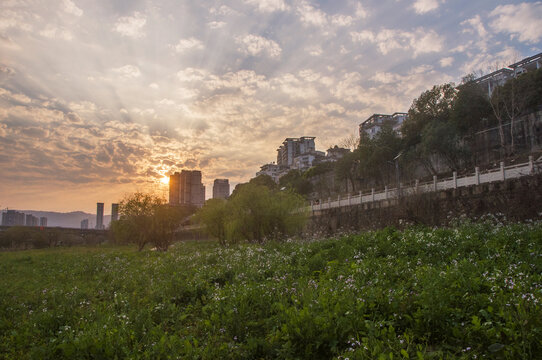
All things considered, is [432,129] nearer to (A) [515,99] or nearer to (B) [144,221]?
(A) [515,99]

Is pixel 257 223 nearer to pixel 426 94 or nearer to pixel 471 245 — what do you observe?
pixel 471 245

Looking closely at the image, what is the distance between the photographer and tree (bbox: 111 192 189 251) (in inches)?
1400

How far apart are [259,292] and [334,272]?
2075mm

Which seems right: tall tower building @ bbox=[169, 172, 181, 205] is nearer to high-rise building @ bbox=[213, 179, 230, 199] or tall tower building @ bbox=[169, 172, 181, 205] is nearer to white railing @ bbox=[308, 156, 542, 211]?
high-rise building @ bbox=[213, 179, 230, 199]

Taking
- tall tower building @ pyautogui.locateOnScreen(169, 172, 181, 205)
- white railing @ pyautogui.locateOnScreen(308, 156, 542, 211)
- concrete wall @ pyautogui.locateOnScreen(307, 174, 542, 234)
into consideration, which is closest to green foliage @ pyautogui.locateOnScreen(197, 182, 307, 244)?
concrete wall @ pyautogui.locateOnScreen(307, 174, 542, 234)

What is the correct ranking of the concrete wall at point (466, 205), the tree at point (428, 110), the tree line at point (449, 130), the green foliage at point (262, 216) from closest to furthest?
the concrete wall at point (466, 205)
the green foliage at point (262, 216)
the tree line at point (449, 130)
the tree at point (428, 110)

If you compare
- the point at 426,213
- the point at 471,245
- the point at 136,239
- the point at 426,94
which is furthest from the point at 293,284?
the point at 426,94

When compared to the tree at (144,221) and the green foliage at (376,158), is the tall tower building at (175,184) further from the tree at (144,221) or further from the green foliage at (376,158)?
the tree at (144,221)

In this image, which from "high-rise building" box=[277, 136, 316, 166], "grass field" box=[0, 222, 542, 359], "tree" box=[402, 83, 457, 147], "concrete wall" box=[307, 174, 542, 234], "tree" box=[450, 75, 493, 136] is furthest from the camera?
"high-rise building" box=[277, 136, 316, 166]

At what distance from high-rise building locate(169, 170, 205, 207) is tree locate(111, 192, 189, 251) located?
121 metres

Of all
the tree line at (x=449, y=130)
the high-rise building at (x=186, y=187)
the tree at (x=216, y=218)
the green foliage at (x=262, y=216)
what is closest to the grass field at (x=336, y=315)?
the green foliage at (x=262, y=216)

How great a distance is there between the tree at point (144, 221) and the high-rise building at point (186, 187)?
121m

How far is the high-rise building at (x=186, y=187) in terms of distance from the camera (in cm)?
15688

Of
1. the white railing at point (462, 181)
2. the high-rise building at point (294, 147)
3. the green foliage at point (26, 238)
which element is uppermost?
the high-rise building at point (294, 147)
